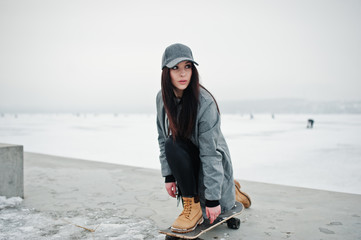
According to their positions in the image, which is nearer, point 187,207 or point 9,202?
point 187,207

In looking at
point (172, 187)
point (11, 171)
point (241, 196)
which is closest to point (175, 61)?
point (172, 187)

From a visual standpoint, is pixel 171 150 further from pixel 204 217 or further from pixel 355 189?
pixel 355 189

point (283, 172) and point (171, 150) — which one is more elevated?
point (171, 150)

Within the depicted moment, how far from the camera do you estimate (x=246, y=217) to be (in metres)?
2.13

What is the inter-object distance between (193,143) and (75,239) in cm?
91

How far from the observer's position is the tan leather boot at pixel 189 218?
5.25 ft

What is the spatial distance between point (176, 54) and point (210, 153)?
1.88 ft

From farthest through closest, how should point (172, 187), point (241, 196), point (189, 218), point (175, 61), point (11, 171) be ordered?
point (11, 171), point (241, 196), point (172, 187), point (189, 218), point (175, 61)

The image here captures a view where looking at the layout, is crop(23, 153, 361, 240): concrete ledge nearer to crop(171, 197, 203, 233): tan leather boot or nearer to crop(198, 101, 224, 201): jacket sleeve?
crop(171, 197, 203, 233): tan leather boot

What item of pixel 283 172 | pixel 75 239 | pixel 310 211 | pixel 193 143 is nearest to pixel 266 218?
pixel 310 211

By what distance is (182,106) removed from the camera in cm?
161

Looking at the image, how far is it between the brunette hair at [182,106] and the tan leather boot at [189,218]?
0.40 meters

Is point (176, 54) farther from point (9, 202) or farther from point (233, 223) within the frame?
point (9, 202)

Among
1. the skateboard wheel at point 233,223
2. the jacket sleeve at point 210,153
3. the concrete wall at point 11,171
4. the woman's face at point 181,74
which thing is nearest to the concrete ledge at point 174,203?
the skateboard wheel at point 233,223
